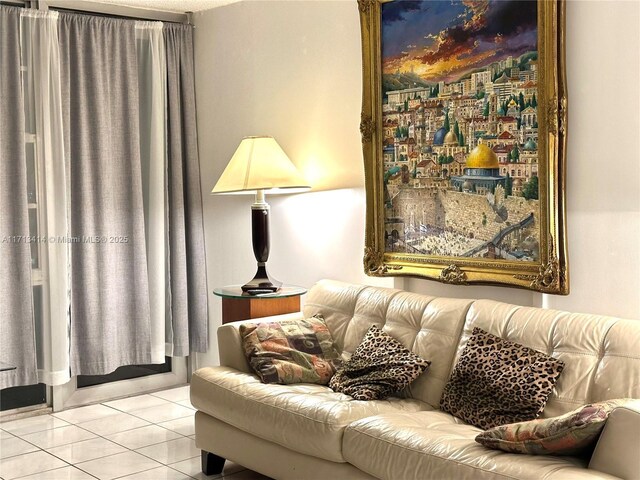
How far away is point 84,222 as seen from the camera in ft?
16.7

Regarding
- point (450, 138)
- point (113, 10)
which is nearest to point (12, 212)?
point (113, 10)

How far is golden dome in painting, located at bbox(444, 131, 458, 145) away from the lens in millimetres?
3893

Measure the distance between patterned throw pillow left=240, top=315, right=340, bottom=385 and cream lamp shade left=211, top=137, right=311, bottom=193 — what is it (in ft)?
2.58

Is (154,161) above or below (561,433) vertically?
above

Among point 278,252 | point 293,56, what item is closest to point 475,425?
point 278,252

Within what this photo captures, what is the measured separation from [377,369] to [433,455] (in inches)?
32.5

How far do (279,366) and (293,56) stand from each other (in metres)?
1.95

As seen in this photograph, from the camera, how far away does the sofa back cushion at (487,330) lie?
3004mm

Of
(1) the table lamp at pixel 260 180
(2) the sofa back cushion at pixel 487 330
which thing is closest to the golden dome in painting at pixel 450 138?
(2) the sofa back cushion at pixel 487 330

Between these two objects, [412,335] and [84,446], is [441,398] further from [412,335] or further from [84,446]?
[84,446]

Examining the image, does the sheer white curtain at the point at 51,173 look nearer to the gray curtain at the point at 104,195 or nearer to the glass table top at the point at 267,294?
the gray curtain at the point at 104,195

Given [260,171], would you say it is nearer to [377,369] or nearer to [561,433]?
[377,369]

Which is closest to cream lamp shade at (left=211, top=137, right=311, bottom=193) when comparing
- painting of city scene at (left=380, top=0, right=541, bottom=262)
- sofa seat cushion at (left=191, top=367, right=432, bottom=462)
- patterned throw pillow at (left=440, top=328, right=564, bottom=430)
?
painting of city scene at (left=380, top=0, right=541, bottom=262)

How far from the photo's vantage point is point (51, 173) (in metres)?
4.91
